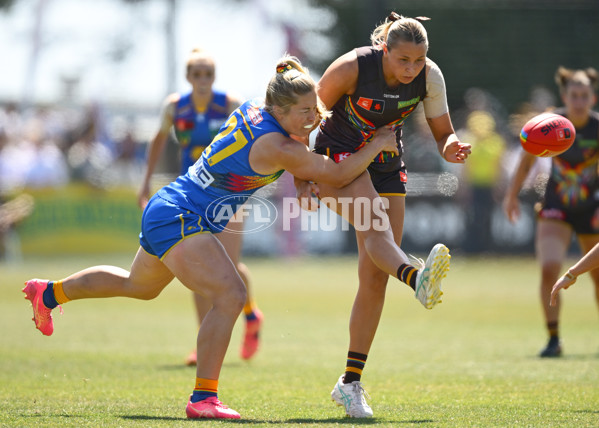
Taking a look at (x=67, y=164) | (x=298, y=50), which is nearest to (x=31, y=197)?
(x=67, y=164)

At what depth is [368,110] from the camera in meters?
6.10

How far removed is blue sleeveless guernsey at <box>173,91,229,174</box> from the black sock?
3.55 metres

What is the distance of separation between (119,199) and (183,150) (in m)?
12.1

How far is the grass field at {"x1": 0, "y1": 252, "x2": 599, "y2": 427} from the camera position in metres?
5.84

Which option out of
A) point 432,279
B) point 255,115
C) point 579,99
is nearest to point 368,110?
point 255,115

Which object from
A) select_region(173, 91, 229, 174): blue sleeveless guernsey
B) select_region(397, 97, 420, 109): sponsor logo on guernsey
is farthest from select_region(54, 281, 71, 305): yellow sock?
select_region(173, 91, 229, 174): blue sleeveless guernsey

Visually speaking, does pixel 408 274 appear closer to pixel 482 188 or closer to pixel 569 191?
pixel 569 191

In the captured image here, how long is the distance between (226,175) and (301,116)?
1.83ft

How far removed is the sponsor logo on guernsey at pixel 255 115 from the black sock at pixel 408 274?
1181 millimetres

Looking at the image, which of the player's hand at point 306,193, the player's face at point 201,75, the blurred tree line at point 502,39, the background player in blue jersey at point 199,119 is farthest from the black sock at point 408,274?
the blurred tree line at point 502,39

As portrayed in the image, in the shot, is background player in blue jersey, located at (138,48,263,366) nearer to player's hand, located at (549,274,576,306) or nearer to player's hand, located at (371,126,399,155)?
player's hand, located at (371,126,399,155)

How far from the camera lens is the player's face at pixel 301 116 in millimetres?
5617

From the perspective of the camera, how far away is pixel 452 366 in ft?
27.0

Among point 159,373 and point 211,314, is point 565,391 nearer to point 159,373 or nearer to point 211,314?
point 211,314
